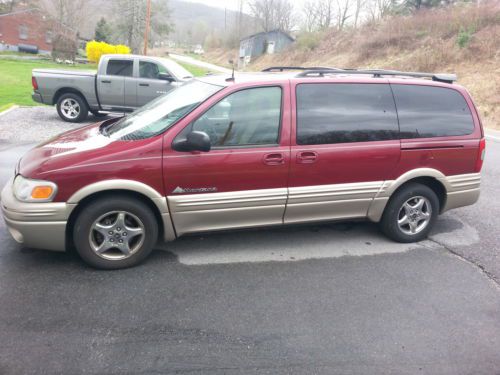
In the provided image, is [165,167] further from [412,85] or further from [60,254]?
[412,85]

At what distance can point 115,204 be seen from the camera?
3484mm

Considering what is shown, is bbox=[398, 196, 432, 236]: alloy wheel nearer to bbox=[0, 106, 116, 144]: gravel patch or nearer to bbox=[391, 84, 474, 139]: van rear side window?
bbox=[391, 84, 474, 139]: van rear side window

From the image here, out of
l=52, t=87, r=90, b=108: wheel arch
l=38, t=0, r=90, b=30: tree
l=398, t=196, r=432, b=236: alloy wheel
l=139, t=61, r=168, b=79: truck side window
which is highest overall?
l=38, t=0, r=90, b=30: tree

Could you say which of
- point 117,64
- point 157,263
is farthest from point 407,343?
point 117,64

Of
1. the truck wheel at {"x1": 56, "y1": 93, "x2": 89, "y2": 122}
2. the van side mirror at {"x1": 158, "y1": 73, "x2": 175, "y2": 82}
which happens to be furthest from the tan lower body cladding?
the truck wheel at {"x1": 56, "y1": 93, "x2": 89, "y2": 122}

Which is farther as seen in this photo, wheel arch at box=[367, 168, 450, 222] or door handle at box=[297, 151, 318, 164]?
wheel arch at box=[367, 168, 450, 222]

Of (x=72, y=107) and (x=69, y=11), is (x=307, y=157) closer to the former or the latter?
(x=72, y=107)

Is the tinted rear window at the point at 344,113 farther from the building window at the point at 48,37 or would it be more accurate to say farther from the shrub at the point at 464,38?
the building window at the point at 48,37

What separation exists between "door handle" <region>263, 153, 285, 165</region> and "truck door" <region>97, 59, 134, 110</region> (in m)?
8.20

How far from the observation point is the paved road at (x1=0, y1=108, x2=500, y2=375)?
2629 millimetres

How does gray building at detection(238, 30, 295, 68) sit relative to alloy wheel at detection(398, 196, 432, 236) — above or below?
above

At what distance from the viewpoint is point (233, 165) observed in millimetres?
3672

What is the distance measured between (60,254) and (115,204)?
0.89 metres

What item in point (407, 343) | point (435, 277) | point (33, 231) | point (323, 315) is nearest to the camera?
point (407, 343)
